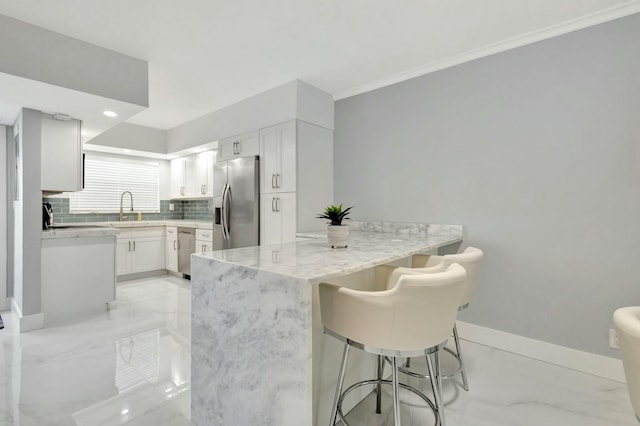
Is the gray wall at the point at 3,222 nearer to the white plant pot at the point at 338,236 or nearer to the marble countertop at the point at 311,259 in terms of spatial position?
the marble countertop at the point at 311,259

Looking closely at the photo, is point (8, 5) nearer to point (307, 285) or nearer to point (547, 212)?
point (307, 285)

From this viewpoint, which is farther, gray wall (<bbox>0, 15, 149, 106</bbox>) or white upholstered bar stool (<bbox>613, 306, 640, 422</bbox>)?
gray wall (<bbox>0, 15, 149, 106</bbox>)

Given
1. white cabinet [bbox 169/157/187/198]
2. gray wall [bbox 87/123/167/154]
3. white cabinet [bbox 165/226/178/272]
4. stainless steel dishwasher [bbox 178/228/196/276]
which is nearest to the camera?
gray wall [bbox 87/123/167/154]

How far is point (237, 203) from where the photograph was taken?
13.3ft

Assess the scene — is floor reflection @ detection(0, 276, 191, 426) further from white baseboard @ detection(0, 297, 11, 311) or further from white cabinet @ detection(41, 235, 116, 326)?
white baseboard @ detection(0, 297, 11, 311)

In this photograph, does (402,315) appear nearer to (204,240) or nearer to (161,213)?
(204,240)

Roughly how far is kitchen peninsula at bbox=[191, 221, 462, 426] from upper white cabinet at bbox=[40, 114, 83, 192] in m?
2.64

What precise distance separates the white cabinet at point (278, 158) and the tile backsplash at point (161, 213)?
2.21 meters

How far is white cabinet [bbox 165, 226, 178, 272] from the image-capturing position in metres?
5.16

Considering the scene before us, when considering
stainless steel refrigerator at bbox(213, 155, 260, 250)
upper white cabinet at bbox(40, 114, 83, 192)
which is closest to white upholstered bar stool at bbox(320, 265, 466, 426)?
stainless steel refrigerator at bbox(213, 155, 260, 250)

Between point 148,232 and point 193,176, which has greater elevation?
point 193,176

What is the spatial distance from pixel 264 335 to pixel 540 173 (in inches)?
95.2

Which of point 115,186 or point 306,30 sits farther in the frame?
point 115,186

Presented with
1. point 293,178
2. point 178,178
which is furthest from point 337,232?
point 178,178
